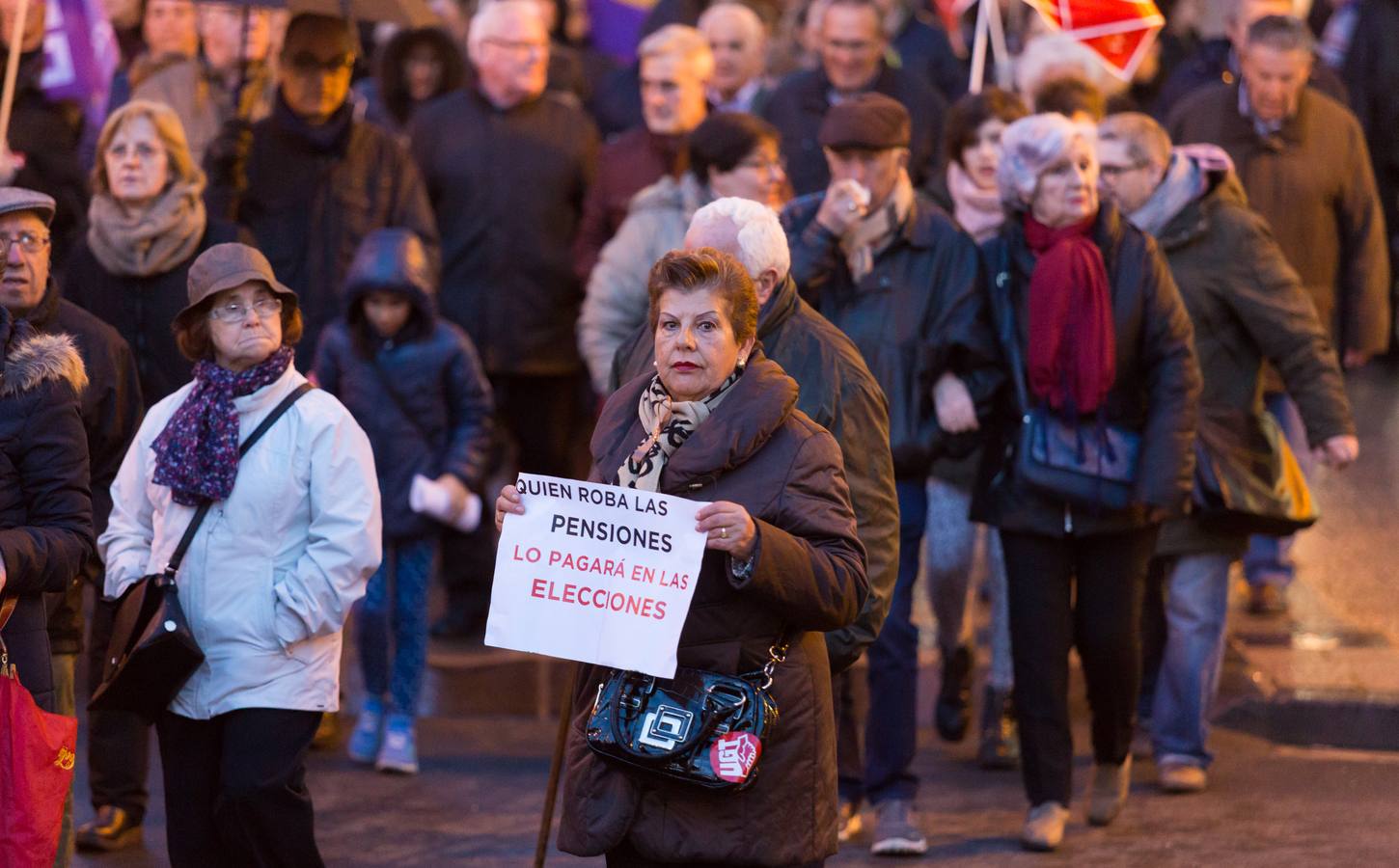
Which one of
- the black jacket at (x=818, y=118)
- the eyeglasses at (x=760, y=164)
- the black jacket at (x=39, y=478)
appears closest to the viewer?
the black jacket at (x=39, y=478)

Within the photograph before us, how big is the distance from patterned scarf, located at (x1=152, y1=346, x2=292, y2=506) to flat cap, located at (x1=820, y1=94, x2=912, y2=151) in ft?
7.00

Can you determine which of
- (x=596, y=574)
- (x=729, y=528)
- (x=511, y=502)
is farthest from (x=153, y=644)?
(x=729, y=528)

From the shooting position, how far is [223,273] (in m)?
5.97

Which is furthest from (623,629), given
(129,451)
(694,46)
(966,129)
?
(694,46)

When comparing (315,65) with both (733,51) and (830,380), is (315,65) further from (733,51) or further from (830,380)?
(830,380)

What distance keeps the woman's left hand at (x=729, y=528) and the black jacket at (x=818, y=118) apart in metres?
5.42

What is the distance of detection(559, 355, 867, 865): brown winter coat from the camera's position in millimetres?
4844

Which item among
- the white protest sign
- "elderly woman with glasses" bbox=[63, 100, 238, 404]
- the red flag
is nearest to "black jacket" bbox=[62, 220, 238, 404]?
"elderly woman with glasses" bbox=[63, 100, 238, 404]

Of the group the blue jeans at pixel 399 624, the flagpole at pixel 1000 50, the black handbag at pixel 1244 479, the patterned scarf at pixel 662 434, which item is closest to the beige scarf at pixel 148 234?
the blue jeans at pixel 399 624

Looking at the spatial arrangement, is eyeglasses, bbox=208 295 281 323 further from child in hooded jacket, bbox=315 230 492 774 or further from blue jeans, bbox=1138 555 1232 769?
blue jeans, bbox=1138 555 1232 769

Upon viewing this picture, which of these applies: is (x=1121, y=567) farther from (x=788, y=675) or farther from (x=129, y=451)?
(x=129, y=451)

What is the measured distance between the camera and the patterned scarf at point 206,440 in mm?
5805

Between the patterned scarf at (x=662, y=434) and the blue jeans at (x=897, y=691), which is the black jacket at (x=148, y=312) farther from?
the patterned scarf at (x=662, y=434)

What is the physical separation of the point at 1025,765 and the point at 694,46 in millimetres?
4166
